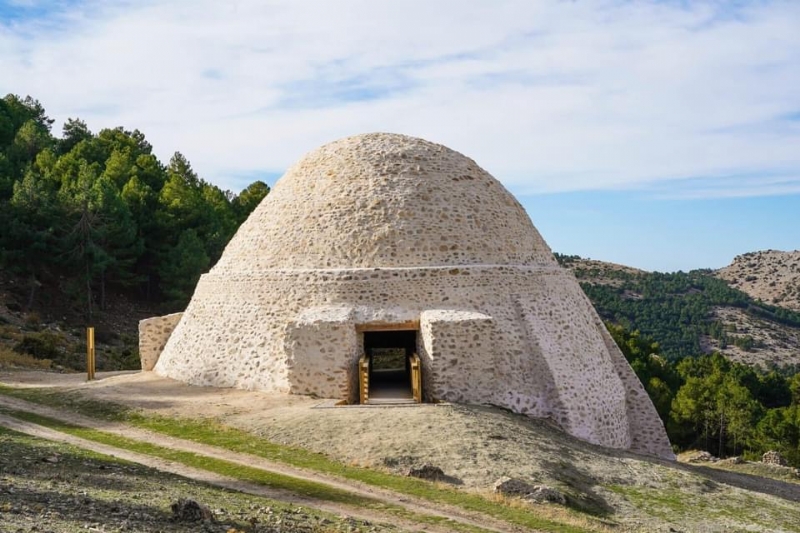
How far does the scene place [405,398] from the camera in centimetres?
1706

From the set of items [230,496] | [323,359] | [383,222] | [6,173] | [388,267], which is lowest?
[230,496]

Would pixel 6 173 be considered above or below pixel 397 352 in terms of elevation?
above

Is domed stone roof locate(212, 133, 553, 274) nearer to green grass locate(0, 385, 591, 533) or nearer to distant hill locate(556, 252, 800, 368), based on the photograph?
green grass locate(0, 385, 591, 533)

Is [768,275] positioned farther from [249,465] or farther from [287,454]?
[249,465]

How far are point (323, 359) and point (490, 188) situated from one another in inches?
287

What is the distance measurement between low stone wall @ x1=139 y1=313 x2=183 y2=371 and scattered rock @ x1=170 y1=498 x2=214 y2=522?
14.5m

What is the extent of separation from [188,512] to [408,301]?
9920 mm

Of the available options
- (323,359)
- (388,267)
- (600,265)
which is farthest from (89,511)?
(600,265)

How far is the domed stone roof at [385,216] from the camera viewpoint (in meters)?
18.3

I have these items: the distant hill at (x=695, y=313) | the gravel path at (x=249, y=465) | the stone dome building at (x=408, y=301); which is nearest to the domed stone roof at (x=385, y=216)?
the stone dome building at (x=408, y=301)

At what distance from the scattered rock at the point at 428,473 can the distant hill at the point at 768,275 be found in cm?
6749


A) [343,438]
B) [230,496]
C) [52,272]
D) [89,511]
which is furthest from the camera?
[52,272]

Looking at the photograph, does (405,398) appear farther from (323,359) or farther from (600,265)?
(600,265)

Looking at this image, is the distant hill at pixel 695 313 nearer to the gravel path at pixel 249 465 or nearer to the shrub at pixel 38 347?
the shrub at pixel 38 347
